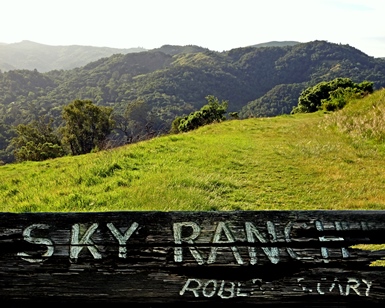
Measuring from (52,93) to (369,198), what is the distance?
7665 inches

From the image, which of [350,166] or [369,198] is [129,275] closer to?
[369,198]

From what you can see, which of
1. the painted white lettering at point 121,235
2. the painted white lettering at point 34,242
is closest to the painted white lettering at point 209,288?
the painted white lettering at point 121,235

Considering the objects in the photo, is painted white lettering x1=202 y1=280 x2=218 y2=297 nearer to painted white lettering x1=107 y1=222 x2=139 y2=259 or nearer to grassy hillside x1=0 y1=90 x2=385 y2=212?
painted white lettering x1=107 y1=222 x2=139 y2=259

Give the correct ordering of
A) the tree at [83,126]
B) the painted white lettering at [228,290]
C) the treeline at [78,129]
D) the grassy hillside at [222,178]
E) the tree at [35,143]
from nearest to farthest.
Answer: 1. the painted white lettering at [228,290]
2. the grassy hillside at [222,178]
3. the tree at [35,143]
4. the treeline at [78,129]
5. the tree at [83,126]

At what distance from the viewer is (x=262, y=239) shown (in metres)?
1.75

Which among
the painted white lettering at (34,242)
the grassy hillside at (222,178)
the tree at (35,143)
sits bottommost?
the tree at (35,143)

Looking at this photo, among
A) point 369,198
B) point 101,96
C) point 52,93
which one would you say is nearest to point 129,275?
point 369,198

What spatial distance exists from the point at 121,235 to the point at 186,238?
0.31 metres

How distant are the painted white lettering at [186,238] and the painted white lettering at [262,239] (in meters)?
0.23

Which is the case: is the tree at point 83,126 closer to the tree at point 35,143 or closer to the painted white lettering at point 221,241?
the tree at point 35,143

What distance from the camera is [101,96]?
17975cm

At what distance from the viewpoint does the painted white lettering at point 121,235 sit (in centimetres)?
172

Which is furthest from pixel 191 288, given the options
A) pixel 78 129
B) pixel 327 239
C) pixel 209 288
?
pixel 78 129

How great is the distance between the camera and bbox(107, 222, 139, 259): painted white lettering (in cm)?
172
